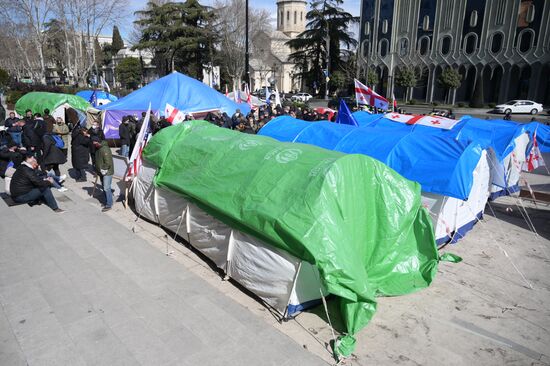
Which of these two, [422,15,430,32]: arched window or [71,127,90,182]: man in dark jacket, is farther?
[422,15,430,32]: arched window

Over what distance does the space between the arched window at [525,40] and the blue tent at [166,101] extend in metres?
33.5

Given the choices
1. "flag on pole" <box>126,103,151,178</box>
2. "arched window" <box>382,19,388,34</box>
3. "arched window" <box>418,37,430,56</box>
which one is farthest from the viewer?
"arched window" <box>382,19,388,34</box>

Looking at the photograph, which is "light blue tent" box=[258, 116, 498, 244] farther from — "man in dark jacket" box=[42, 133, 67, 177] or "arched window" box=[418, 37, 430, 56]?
"arched window" box=[418, 37, 430, 56]

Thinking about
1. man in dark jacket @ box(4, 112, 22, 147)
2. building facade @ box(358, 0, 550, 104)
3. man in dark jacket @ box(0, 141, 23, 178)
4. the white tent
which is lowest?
the white tent

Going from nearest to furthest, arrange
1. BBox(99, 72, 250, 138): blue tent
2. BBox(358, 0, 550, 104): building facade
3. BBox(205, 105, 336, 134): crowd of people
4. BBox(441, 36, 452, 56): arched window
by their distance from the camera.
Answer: BBox(205, 105, 336, 134): crowd of people, BBox(99, 72, 250, 138): blue tent, BBox(358, 0, 550, 104): building facade, BBox(441, 36, 452, 56): arched window

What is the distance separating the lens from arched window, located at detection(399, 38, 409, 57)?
152 ft

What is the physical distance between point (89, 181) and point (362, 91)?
9.79m

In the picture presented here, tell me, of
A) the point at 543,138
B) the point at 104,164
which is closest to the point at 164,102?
the point at 104,164

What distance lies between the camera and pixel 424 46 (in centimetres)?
4481

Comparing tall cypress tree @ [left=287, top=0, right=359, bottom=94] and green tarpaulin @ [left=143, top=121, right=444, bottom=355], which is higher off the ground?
tall cypress tree @ [left=287, top=0, right=359, bottom=94]

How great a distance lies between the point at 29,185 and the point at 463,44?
44.0m

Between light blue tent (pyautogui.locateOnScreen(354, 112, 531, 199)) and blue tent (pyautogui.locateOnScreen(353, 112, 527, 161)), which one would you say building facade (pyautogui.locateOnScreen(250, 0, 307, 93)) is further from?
light blue tent (pyautogui.locateOnScreen(354, 112, 531, 199))

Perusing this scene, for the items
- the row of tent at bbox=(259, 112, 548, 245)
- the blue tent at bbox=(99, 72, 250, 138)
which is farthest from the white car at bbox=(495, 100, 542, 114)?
the blue tent at bbox=(99, 72, 250, 138)

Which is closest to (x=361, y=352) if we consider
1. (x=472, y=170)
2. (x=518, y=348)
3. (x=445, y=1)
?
(x=518, y=348)
